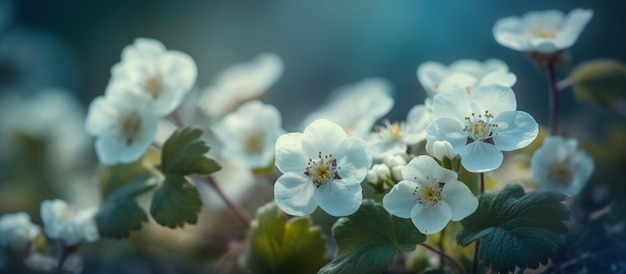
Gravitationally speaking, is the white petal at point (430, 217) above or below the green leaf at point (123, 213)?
below

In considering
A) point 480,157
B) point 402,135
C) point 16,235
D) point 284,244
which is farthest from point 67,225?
point 480,157

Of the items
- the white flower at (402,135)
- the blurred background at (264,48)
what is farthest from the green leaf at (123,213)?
the blurred background at (264,48)

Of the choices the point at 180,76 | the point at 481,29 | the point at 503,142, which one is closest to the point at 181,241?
the point at 180,76

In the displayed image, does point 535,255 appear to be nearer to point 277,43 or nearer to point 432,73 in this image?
point 432,73

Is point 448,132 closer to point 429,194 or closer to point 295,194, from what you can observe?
point 429,194

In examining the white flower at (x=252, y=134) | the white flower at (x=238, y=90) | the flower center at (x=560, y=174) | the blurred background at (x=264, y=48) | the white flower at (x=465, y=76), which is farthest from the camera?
the blurred background at (x=264, y=48)

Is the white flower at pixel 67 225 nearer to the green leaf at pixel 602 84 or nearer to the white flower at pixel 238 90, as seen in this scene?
the white flower at pixel 238 90

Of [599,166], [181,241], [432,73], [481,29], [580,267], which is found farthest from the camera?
[481,29]
